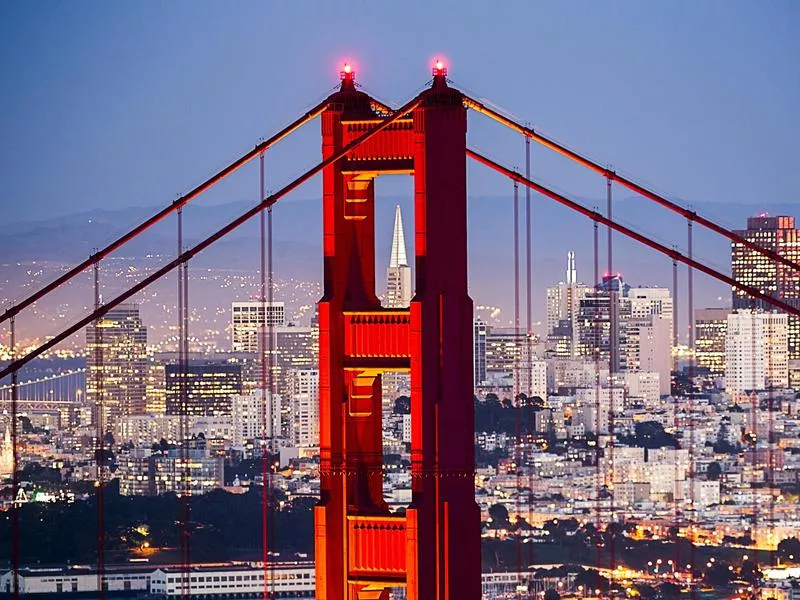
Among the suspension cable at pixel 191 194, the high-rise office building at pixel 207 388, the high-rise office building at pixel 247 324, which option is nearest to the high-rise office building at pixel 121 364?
the high-rise office building at pixel 207 388

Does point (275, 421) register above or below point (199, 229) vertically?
below

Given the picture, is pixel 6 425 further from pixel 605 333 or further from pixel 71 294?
pixel 605 333

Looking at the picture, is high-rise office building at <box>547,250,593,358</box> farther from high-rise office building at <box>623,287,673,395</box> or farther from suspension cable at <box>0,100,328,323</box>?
suspension cable at <box>0,100,328,323</box>

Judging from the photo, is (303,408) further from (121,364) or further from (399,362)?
(399,362)

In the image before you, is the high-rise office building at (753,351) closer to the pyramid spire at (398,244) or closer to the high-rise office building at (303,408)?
the high-rise office building at (303,408)

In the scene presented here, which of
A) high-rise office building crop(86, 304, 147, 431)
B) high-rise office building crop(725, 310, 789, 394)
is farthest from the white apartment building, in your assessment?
high-rise office building crop(725, 310, 789, 394)

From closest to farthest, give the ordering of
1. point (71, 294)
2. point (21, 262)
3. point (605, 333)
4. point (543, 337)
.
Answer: point (21, 262) < point (71, 294) < point (543, 337) < point (605, 333)

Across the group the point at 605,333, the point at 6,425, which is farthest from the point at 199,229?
the point at 605,333
